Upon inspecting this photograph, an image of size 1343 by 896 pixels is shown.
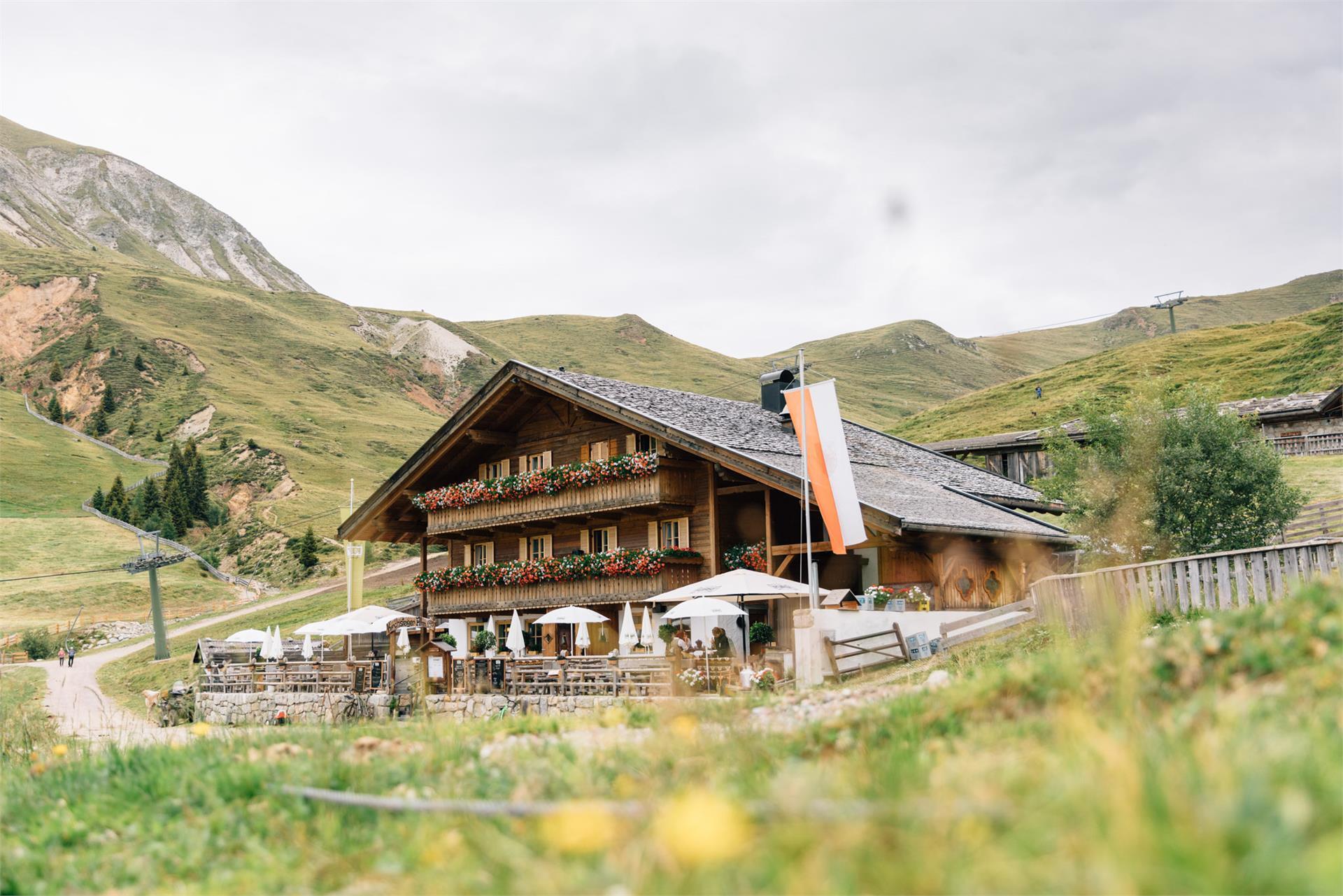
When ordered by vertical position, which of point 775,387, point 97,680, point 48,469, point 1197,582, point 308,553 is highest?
point 48,469


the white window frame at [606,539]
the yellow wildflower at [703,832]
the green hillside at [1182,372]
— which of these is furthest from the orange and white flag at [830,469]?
the green hillside at [1182,372]

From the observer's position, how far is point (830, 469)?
23.0 m

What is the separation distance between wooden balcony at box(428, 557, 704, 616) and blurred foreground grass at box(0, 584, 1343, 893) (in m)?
19.0

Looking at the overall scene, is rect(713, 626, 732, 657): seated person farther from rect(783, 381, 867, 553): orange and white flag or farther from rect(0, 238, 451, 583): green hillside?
rect(0, 238, 451, 583): green hillside

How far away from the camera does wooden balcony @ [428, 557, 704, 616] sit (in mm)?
28797

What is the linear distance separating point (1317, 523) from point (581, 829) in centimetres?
3719

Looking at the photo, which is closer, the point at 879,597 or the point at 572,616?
the point at 879,597

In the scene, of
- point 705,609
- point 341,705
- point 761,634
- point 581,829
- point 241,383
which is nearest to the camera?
point 581,829

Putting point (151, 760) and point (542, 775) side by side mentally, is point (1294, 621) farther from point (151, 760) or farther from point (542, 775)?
point (151, 760)

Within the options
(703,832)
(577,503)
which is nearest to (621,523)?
(577,503)

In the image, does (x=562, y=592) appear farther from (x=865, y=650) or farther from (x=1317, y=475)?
(x=1317, y=475)

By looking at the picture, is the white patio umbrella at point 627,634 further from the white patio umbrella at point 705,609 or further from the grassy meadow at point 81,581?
the grassy meadow at point 81,581

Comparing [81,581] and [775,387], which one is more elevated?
[775,387]

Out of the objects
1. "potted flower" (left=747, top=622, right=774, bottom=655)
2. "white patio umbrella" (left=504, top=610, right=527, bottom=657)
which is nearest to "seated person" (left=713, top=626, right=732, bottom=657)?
"potted flower" (left=747, top=622, right=774, bottom=655)
